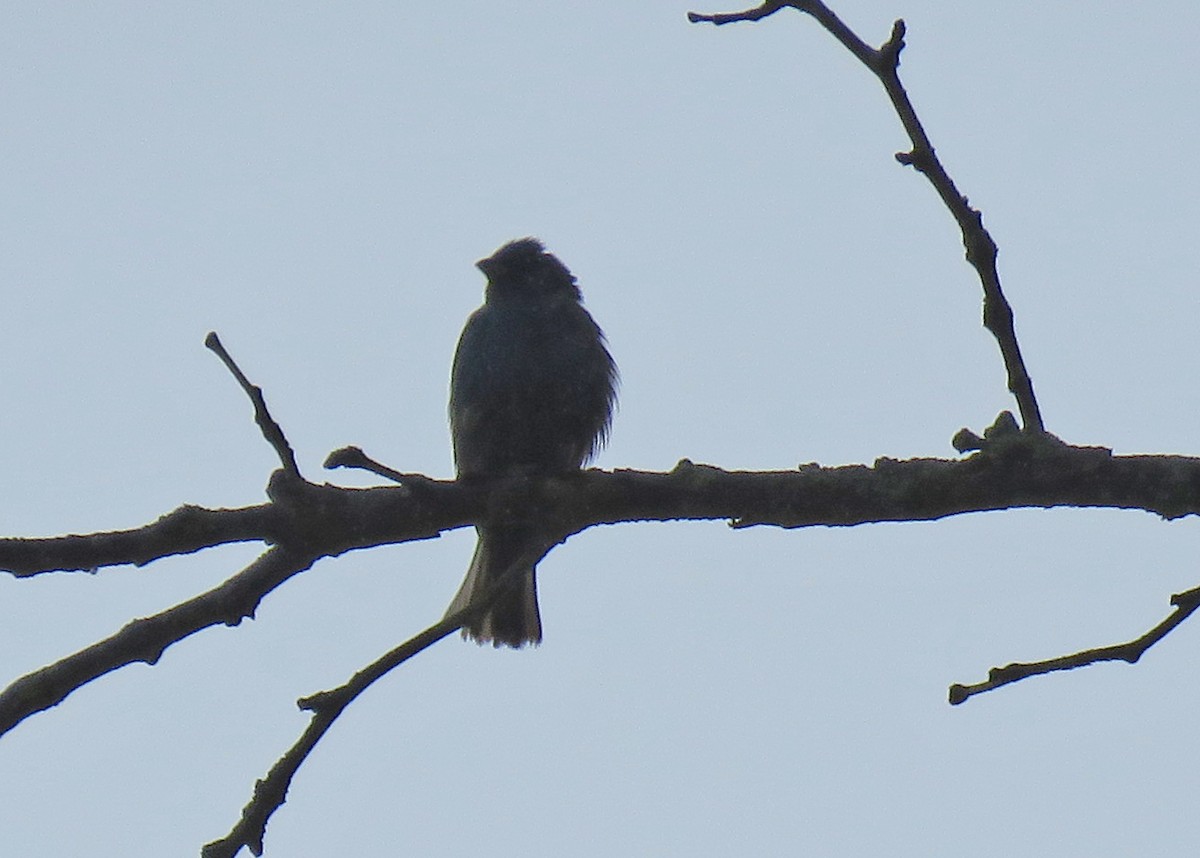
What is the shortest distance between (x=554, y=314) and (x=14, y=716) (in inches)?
155

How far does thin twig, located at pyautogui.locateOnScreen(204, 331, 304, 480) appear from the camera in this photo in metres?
3.04

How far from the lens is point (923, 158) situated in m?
3.17

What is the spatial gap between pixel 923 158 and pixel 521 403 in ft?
10.2

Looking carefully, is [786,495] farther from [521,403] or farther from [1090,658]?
[521,403]

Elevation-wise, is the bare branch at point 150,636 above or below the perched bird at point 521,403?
below

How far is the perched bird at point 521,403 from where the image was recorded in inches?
241

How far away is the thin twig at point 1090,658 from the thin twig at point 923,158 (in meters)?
0.61

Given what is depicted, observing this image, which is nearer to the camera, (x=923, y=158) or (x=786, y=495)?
(x=923, y=158)

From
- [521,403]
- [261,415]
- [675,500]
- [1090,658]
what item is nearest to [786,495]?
[675,500]

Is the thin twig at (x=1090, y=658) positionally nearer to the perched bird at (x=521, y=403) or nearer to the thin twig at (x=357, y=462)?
the thin twig at (x=357, y=462)

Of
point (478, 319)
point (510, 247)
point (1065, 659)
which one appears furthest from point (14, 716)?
point (510, 247)

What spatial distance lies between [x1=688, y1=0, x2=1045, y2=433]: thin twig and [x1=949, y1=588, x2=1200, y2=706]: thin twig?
24.2 inches

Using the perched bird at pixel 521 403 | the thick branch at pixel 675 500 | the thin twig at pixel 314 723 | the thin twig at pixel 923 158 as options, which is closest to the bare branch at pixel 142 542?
the thick branch at pixel 675 500

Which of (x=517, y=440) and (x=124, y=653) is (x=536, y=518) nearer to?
(x=124, y=653)
